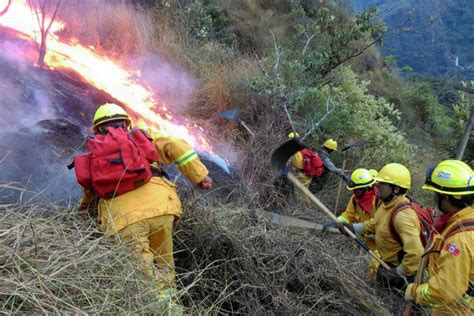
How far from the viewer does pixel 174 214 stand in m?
3.55

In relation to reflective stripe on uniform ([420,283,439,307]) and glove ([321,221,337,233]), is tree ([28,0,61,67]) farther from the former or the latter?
reflective stripe on uniform ([420,283,439,307])

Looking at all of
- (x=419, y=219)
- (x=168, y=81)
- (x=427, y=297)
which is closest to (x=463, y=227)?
(x=427, y=297)

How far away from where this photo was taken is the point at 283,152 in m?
4.31

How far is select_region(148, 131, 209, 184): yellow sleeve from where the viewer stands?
3904 millimetres

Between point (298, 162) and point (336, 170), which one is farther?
point (298, 162)

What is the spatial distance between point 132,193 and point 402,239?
239 centimetres

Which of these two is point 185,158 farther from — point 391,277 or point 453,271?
point 391,277

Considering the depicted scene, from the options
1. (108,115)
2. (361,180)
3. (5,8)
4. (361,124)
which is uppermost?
(108,115)

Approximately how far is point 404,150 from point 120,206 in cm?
805

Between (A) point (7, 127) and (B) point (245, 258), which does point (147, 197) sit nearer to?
(B) point (245, 258)

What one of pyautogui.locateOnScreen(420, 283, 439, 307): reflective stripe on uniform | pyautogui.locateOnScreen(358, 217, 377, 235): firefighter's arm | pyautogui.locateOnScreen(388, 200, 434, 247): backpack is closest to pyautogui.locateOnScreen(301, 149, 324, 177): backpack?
pyautogui.locateOnScreen(358, 217, 377, 235): firefighter's arm

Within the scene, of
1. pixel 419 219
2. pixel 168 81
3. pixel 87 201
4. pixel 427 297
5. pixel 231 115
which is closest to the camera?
pixel 427 297

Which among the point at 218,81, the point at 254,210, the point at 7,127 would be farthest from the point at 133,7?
the point at 254,210

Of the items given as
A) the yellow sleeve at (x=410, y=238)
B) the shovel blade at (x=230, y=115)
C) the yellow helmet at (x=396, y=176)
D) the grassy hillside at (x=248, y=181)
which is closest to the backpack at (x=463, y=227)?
the yellow sleeve at (x=410, y=238)
